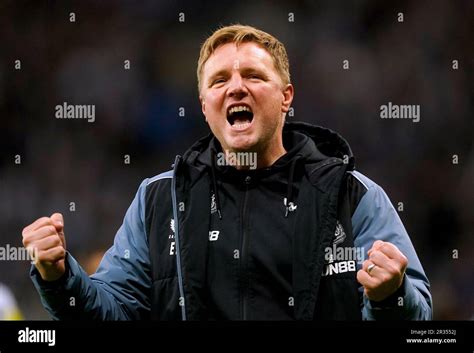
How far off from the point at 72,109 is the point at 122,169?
0.23 meters

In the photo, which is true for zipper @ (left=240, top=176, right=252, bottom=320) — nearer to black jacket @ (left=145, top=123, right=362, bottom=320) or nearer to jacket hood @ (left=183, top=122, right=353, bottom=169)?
black jacket @ (left=145, top=123, right=362, bottom=320)

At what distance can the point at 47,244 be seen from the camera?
193 centimetres

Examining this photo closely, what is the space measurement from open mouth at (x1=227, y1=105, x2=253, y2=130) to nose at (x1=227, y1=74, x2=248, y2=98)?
32mm

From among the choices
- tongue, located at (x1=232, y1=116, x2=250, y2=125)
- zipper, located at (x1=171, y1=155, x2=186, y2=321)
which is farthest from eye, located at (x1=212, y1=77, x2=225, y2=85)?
zipper, located at (x1=171, y1=155, x2=186, y2=321)

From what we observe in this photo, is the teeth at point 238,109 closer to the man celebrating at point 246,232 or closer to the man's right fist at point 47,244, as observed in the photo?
the man celebrating at point 246,232

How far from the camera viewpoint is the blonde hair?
7.27 ft

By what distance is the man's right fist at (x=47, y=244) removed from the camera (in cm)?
191

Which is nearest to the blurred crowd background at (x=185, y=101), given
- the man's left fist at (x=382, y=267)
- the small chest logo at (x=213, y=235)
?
the small chest logo at (x=213, y=235)

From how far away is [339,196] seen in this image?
2.12m

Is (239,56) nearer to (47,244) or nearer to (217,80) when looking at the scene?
(217,80)

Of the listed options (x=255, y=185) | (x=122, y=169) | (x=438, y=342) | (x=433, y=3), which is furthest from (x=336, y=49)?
(x=438, y=342)

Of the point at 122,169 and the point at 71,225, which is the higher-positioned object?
the point at 122,169

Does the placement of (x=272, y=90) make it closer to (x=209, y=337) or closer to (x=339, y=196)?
(x=339, y=196)

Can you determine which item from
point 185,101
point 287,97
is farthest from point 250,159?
point 185,101
